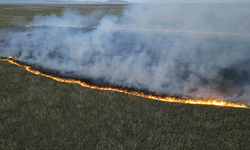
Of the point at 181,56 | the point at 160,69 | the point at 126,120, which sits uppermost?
the point at 181,56

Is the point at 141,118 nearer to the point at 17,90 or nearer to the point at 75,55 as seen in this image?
the point at 17,90

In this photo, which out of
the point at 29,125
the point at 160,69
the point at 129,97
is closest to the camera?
the point at 29,125

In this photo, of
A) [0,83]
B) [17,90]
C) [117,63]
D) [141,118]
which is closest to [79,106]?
[141,118]

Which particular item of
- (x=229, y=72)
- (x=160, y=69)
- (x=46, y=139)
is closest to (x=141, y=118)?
(x=46, y=139)

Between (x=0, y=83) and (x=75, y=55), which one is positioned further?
(x=75, y=55)

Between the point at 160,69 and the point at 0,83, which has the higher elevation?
the point at 160,69

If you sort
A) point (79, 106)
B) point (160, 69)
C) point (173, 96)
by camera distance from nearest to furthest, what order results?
point (79, 106) → point (173, 96) → point (160, 69)
